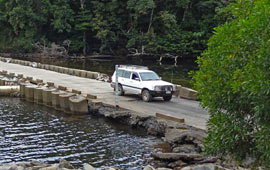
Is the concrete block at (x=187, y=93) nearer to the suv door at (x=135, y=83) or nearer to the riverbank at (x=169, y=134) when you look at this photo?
the suv door at (x=135, y=83)

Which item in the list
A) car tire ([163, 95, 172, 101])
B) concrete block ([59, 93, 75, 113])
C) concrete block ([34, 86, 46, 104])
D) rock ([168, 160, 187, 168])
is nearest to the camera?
rock ([168, 160, 187, 168])

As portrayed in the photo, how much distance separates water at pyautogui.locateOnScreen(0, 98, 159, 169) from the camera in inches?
626

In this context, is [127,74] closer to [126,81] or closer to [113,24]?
[126,81]

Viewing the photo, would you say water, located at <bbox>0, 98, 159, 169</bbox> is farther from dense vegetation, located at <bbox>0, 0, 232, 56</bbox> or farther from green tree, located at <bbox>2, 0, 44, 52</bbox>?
green tree, located at <bbox>2, 0, 44, 52</bbox>

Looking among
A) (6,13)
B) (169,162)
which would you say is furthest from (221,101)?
(6,13)

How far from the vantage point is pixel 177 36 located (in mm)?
66875

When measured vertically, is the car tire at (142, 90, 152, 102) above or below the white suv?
below

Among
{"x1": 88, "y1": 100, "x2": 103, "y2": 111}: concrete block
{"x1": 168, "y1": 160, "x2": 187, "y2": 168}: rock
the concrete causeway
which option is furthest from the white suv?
{"x1": 168, "y1": 160, "x2": 187, "y2": 168}: rock

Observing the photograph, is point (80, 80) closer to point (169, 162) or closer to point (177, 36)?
point (169, 162)

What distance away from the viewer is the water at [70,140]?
15906 millimetres

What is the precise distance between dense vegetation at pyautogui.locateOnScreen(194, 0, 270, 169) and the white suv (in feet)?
47.1

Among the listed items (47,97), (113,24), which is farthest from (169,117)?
(113,24)

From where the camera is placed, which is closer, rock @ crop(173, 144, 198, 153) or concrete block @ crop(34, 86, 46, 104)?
rock @ crop(173, 144, 198, 153)

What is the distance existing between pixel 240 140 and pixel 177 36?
59263 millimetres
